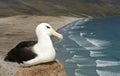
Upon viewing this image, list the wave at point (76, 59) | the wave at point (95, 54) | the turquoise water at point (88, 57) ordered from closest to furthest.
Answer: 1. the turquoise water at point (88, 57)
2. the wave at point (76, 59)
3. the wave at point (95, 54)

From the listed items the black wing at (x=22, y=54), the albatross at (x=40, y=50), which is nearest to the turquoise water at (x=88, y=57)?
the black wing at (x=22, y=54)

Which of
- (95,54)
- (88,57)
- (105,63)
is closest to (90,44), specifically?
(95,54)

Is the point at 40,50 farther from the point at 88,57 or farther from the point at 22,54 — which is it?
the point at 88,57

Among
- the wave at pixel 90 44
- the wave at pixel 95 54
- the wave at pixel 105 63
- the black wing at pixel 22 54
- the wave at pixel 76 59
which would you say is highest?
the black wing at pixel 22 54

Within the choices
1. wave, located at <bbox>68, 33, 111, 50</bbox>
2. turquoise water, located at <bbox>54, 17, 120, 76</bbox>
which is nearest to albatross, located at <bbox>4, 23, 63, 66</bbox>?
turquoise water, located at <bbox>54, 17, 120, 76</bbox>

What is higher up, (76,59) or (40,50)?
(40,50)

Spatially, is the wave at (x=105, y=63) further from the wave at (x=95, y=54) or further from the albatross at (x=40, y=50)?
the albatross at (x=40, y=50)

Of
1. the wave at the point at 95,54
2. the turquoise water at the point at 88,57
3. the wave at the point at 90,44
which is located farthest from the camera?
the wave at the point at 90,44

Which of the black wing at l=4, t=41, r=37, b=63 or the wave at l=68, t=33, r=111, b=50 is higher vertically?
the black wing at l=4, t=41, r=37, b=63

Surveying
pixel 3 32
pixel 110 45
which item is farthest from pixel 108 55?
pixel 3 32

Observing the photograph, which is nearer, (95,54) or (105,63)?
(105,63)

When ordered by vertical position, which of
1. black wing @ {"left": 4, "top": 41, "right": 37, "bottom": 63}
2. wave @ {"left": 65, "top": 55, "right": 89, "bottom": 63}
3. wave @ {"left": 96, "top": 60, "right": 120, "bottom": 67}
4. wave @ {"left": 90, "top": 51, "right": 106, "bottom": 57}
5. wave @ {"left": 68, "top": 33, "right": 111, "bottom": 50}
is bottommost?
wave @ {"left": 68, "top": 33, "right": 111, "bottom": 50}

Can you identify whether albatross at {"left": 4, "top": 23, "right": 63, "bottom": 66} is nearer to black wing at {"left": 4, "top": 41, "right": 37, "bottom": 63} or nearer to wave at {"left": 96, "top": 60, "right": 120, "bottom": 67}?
black wing at {"left": 4, "top": 41, "right": 37, "bottom": 63}

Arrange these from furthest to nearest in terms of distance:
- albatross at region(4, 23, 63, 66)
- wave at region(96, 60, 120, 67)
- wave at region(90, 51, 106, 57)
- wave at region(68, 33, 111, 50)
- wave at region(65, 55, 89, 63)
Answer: wave at region(68, 33, 111, 50)
wave at region(90, 51, 106, 57)
wave at region(65, 55, 89, 63)
wave at region(96, 60, 120, 67)
albatross at region(4, 23, 63, 66)
